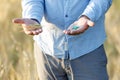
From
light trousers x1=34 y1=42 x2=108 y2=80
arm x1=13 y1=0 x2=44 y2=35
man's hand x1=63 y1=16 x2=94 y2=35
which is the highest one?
arm x1=13 y1=0 x2=44 y2=35

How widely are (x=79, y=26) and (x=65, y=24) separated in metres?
0.12

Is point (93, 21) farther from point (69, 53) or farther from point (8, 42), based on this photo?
point (8, 42)

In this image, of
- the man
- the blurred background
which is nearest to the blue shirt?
the man

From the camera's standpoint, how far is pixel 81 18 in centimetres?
196

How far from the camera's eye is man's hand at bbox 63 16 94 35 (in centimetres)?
190

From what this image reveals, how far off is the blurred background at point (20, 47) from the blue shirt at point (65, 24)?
656mm

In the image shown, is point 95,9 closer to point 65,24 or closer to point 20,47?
point 65,24

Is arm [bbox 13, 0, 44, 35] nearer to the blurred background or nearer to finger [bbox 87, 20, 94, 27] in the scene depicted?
finger [bbox 87, 20, 94, 27]

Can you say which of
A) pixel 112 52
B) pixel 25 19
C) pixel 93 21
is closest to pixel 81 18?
pixel 93 21

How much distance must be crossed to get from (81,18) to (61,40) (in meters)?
0.13

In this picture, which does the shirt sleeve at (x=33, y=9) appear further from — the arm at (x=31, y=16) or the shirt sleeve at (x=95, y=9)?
the shirt sleeve at (x=95, y=9)

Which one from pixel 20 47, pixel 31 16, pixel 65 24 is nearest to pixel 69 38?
pixel 65 24

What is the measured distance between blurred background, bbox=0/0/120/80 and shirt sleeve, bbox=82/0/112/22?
796 millimetres

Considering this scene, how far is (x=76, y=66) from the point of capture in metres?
2.08
